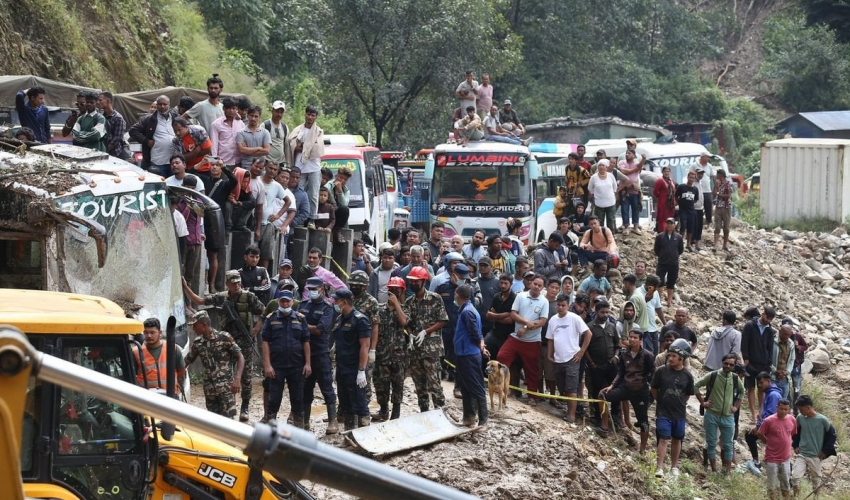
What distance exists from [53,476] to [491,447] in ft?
22.5

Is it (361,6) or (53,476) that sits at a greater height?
(361,6)

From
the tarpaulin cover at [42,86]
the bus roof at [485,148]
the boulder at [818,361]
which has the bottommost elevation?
the boulder at [818,361]

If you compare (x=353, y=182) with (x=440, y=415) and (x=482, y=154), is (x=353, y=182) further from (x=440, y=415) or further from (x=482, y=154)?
(x=440, y=415)

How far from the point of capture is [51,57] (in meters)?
20.3

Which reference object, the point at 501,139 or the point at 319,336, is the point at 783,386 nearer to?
the point at 319,336

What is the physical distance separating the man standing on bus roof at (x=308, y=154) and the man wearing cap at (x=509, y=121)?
9.17m

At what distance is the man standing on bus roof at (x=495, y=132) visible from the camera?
24.4 meters

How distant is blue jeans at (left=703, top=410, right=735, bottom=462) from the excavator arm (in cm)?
1169

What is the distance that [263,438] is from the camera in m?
3.79

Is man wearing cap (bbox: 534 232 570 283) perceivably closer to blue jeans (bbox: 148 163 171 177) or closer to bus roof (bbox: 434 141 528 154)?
bus roof (bbox: 434 141 528 154)

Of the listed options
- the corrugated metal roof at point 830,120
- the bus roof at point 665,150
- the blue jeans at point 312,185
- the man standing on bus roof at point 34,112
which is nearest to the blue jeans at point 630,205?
the bus roof at point 665,150

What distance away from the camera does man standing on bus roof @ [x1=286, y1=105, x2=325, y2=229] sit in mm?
16531

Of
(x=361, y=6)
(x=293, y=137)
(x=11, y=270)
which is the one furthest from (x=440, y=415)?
(x=361, y=6)

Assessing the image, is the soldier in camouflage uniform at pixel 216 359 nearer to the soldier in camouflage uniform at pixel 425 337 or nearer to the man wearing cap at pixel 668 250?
the soldier in camouflage uniform at pixel 425 337
